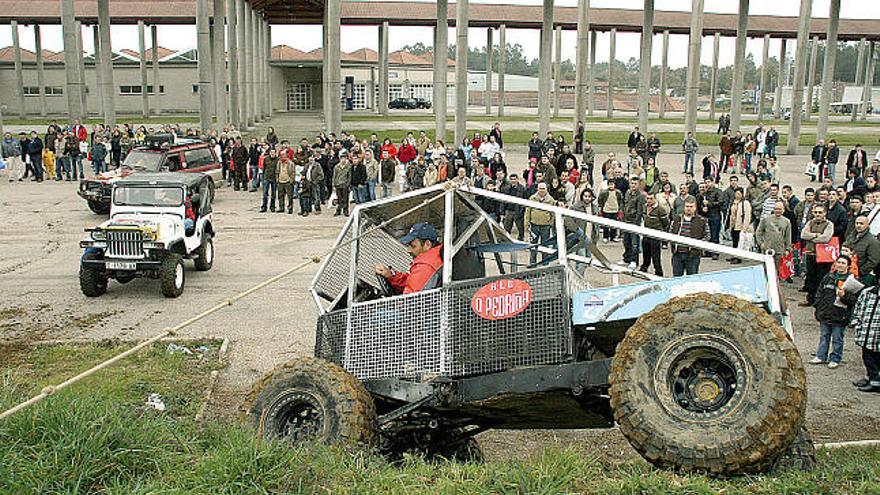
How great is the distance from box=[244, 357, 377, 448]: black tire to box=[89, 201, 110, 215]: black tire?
17737 millimetres

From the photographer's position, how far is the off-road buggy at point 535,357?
15.7 ft

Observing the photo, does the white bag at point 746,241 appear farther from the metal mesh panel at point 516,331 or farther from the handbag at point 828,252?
the metal mesh panel at point 516,331

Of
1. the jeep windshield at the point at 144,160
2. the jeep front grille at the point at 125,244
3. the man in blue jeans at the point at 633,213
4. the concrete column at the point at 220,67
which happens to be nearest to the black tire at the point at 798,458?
the man in blue jeans at the point at 633,213

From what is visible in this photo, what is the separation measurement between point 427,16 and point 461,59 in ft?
89.4

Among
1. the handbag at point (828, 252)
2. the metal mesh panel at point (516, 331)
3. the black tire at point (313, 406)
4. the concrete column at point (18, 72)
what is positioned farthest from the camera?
the concrete column at point (18, 72)

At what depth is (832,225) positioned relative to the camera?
13.7 m

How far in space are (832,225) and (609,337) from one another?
31.3 ft

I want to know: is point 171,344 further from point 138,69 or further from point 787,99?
point 787,99

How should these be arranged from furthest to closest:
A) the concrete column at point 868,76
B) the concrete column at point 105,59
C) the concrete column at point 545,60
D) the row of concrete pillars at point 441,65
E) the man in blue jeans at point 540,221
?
the concrete column at point 868,76 < the concrete column at point 105,59 < the concrete column at point 545,60 < the row of concrete pillars at point 441,65 < the man in blue jeans at point 540,221

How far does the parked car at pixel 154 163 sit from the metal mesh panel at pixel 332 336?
15.8 m

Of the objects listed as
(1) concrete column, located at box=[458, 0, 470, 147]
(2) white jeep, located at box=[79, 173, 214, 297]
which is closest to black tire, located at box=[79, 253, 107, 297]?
(2) white jeep, located at box=[79, 173, 214, 297]

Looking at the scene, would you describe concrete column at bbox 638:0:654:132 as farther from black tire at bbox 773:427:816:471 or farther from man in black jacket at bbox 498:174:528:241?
black tire at bbox 773:427:816:471

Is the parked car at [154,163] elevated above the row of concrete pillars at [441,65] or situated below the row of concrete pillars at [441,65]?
below

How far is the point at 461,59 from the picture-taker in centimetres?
3145
